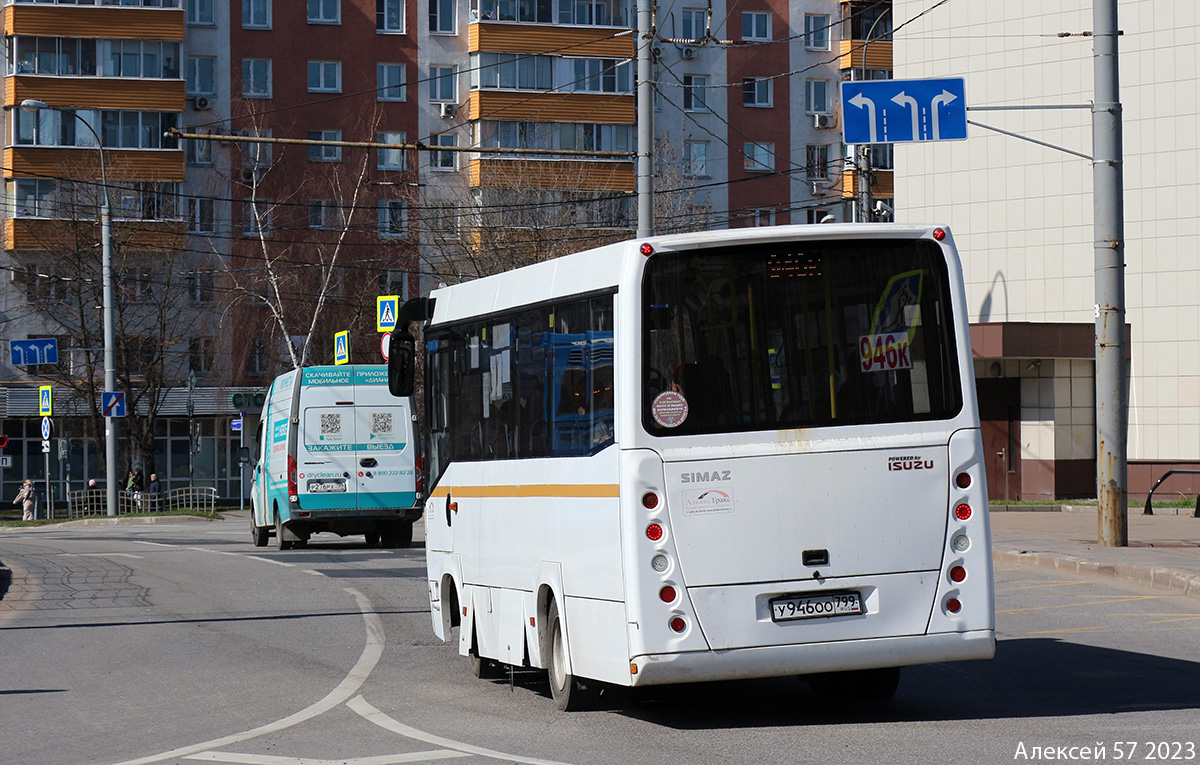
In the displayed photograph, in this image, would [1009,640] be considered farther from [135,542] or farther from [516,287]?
[135,542]

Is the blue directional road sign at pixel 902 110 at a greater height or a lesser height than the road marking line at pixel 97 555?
greater

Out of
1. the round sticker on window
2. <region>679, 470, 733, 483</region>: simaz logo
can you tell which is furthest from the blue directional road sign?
<region>679, 470, 733, 483</region>: simaz logo

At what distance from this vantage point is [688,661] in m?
8.84

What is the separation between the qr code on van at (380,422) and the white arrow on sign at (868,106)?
881 centimetres

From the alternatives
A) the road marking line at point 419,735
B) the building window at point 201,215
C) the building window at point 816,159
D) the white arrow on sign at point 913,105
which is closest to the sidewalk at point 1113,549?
the white arrow on sign at point 913,105

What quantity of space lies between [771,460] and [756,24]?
61038 millimetres

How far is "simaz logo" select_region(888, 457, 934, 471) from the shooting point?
9133mm

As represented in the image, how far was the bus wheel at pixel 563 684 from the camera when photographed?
9.84 meters

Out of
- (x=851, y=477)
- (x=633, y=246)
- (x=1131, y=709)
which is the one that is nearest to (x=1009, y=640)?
(x=1131, y=709)

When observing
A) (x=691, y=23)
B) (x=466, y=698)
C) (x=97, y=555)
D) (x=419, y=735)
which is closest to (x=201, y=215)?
(x=691, y=23)

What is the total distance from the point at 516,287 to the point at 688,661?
303 cm

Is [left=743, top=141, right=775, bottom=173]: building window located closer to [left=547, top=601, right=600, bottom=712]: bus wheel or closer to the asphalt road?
the asphalt road

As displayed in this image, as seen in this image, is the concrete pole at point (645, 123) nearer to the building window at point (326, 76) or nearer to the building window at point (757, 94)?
the building window at point (326, 76)

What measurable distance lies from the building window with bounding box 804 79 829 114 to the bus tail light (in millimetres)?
46734
